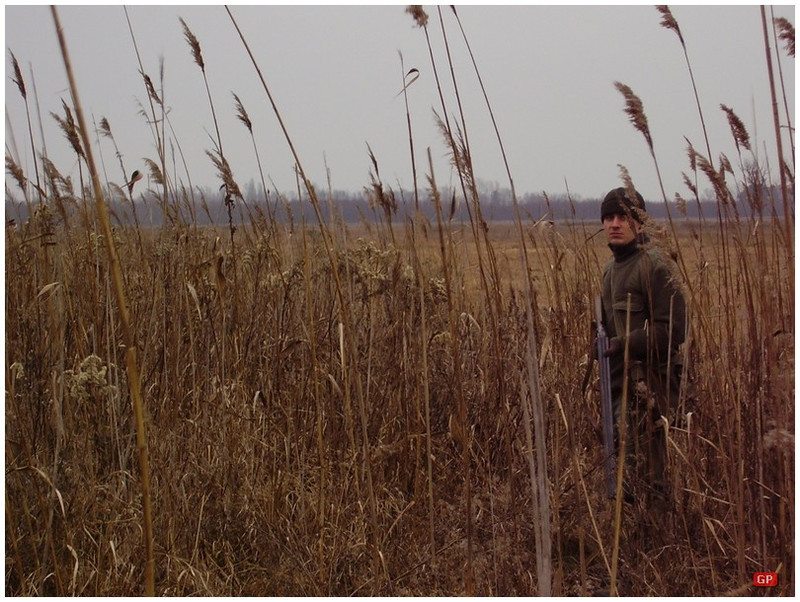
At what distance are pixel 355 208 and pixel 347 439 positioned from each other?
2.66 feet

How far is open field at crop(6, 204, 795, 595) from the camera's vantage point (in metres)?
1.55

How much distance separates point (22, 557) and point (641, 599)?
1.34 metres

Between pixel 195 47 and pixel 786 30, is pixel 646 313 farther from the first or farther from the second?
pixel 195 47

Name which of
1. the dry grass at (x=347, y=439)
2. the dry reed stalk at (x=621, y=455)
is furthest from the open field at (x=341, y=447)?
the dry reed stalk at (x=621, y=455)

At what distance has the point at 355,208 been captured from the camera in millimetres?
2496

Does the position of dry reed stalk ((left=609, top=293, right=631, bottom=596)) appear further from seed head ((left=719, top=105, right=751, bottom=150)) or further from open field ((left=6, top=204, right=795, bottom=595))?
seed head ((left=719, top=105, right=751, bottom=150))

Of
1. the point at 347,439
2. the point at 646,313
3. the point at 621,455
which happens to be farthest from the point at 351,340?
the point at 646,313

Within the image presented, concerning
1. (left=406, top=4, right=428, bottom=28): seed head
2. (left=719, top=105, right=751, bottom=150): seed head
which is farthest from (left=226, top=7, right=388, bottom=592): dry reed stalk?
(left=719, top=105, right=751, bottom=150): seed head

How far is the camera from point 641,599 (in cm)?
146

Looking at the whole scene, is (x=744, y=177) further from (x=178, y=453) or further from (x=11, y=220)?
(x=11, y=220)

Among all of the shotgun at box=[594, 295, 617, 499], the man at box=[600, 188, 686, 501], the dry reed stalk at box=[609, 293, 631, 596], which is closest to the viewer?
the dry reed stalk at box=[609, 293, 631, 596]

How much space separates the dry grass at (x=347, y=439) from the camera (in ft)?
4.98

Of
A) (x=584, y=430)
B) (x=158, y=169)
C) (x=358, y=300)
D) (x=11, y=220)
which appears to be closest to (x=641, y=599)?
(x=584, y=430)

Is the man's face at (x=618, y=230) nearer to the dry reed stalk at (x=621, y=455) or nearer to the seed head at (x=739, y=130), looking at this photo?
the seed head at (x=739, y=130)
